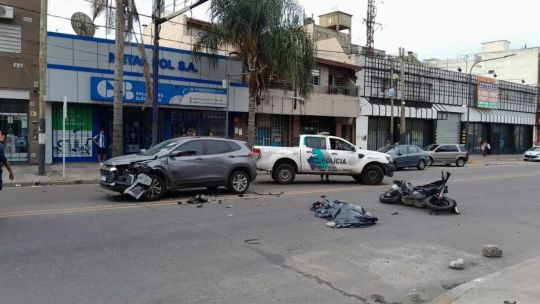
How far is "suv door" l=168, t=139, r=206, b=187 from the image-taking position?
1237 centimetres

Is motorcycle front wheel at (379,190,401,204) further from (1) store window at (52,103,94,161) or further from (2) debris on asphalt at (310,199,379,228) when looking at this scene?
(1) store window at (52,103,94,161)

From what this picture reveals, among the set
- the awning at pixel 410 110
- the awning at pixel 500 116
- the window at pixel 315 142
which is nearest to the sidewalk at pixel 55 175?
the window at pixel 315 142

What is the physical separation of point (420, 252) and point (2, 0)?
65.8 ft

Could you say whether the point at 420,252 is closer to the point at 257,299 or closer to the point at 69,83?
the point at 257,299

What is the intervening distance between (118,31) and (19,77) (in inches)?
213

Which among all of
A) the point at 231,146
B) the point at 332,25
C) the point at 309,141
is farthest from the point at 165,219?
the point at 332,25

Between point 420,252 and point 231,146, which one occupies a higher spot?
point 231,146

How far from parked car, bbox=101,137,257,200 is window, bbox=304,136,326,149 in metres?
3.51

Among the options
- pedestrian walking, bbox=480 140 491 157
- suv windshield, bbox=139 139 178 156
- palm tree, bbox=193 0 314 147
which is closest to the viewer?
suv windshield, bbox=139 139 178 156

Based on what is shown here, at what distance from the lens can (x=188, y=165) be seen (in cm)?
1262

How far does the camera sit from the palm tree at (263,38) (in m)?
21.1

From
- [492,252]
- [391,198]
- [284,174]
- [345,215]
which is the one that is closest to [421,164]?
[284,174]

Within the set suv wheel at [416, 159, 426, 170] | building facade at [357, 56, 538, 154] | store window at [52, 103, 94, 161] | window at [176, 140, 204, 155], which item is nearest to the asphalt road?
window at [176, 140, 204, 155]

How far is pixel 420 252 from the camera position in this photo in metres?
7.61
